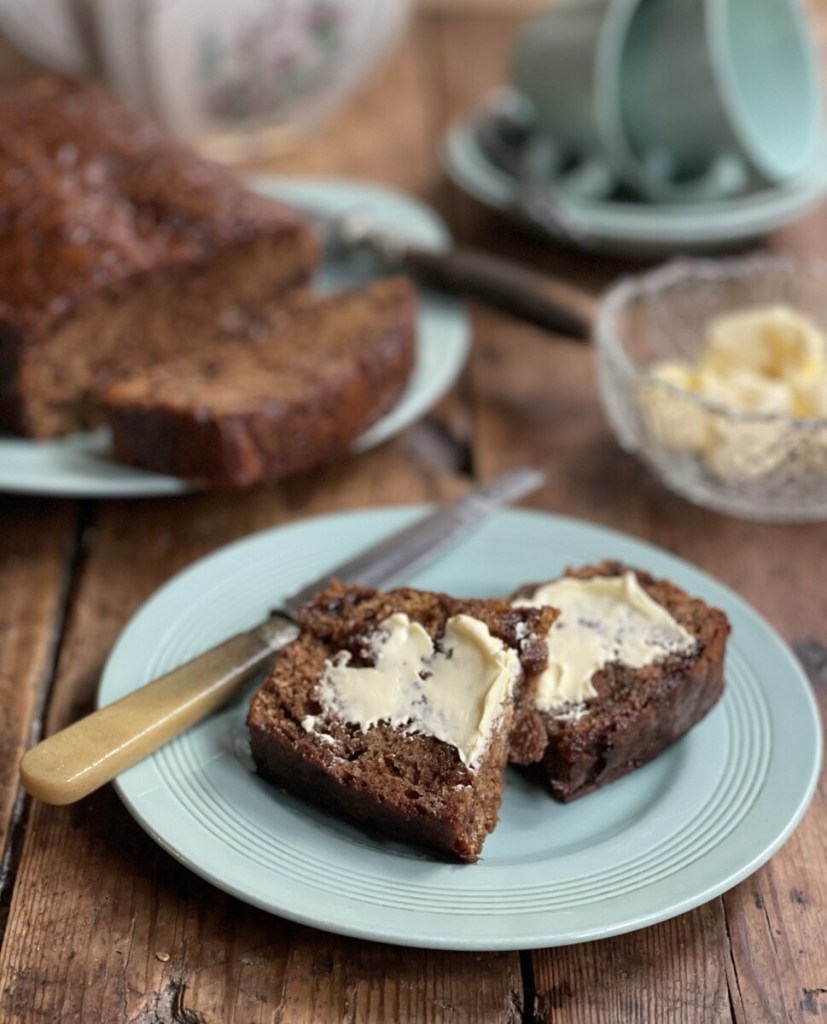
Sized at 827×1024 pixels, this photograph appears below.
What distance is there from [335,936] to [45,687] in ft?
2.07

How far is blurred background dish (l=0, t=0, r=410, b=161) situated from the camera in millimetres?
3014

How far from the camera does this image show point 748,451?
2.09m

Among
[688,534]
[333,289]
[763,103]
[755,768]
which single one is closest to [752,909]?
[755,768]

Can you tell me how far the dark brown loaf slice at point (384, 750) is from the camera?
139cm

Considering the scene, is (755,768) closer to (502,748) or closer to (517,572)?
(502,748)

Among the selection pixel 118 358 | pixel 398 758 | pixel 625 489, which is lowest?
pixel 625 489

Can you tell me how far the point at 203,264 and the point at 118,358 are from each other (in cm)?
25

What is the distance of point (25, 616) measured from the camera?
1.96 m

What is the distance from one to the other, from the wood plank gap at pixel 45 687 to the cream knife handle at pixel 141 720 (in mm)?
152

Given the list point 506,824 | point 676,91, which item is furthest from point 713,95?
point 506,824

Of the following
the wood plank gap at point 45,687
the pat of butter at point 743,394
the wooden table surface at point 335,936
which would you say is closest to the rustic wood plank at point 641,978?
the wooden table surface at point 335,936

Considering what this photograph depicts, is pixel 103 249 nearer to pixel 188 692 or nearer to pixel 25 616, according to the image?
pixel 25 616

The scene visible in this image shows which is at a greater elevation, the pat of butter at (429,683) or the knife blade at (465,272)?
the pat of butter at (429,683)

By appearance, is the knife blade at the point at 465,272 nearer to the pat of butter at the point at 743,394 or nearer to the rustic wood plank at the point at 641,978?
the pat of butter at the point at 743,394
